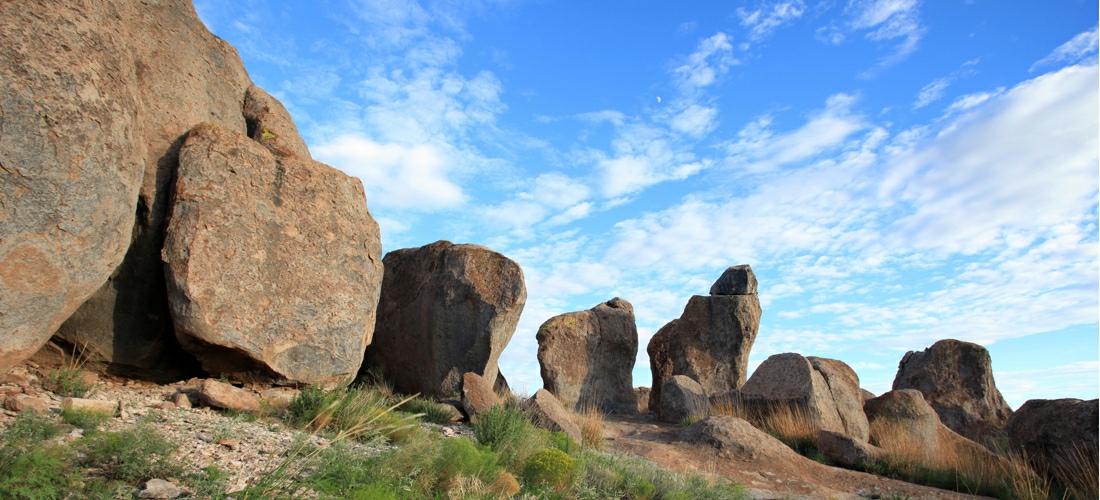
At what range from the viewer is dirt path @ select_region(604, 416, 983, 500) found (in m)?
8.71

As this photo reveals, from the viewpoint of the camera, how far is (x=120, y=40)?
7.71 m

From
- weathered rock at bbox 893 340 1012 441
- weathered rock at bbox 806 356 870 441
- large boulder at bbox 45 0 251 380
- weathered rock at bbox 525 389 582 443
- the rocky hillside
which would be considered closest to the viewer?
the rocky hillside

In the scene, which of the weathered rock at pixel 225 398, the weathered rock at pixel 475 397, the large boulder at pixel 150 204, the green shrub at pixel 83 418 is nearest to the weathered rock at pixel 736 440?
the weathered rock at pixel 475 397

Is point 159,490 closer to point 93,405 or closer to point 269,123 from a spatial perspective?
point 93,405

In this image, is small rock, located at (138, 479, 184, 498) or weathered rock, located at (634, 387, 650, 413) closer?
small rock, located at (138, 479, 184, 498)

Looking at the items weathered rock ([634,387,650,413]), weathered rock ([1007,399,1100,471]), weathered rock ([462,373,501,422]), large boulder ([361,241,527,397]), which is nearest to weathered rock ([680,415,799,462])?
weathered rock ([1007,399,1100,471])

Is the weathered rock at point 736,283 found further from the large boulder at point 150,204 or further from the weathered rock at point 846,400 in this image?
the large boulder at point 150,204

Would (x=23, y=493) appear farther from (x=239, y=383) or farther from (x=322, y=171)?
(x=322, y=171)

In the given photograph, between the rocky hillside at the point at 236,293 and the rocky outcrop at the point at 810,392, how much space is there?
4cm

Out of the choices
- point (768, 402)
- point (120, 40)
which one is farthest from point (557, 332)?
point (120, 40)

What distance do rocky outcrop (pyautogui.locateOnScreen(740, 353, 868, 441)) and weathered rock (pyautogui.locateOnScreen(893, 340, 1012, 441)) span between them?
441 centimetres

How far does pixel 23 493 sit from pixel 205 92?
6.83 meters

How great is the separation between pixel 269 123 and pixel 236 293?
134 inches

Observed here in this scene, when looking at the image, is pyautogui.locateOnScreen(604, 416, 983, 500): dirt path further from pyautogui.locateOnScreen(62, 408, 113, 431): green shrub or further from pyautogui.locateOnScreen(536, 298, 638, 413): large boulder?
pyautogui.locateOnScreen(62, 408, 113, 431): green shrub
